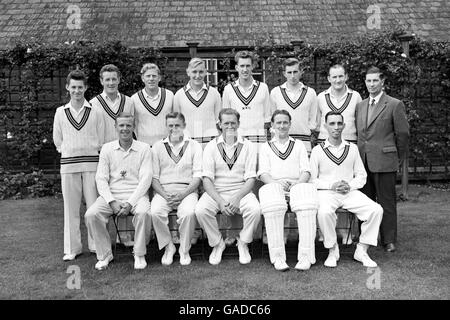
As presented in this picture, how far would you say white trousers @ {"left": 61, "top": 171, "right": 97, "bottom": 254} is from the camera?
5.24 metres

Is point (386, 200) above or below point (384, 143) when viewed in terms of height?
below

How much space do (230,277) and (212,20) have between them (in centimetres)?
775

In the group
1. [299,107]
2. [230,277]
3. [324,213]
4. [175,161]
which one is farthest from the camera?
[299,107]

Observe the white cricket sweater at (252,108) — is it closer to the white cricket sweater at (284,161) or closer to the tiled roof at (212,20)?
the white cricket sweater at (284,161)

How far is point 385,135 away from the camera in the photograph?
214 inches

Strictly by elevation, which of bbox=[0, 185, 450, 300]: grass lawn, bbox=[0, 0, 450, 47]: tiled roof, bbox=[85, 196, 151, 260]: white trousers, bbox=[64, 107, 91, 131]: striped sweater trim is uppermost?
bbox=[0, 0, 450, 47]: tiled roof

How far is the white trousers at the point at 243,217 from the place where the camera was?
4.89 metres

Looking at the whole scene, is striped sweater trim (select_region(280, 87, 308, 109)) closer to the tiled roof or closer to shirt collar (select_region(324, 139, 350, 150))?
shirt collar (select_region(324, 139, 350, 150))

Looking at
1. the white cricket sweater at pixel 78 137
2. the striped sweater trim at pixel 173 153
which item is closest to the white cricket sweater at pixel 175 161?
the striped sweater trim at pixel 173 153

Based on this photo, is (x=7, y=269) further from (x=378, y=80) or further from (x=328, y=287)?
(x=378, y=80)

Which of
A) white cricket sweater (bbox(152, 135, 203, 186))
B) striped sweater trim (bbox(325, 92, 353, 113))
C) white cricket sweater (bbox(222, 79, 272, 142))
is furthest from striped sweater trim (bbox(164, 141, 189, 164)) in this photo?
striped sweater trim (bbox(325, 92, 353, 113))

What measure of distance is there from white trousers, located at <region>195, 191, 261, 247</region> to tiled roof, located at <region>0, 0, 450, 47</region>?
629cm

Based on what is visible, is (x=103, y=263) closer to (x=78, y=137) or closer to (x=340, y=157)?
(x=78, y=137)

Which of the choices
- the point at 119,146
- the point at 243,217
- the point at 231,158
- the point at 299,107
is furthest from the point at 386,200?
the point at 119,146
